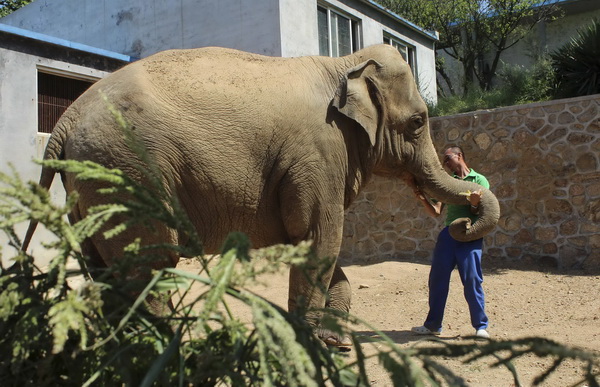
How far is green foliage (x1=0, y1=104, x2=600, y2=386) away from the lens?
1.19 m

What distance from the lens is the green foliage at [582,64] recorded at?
1622 cm

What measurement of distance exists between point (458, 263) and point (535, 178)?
465cm

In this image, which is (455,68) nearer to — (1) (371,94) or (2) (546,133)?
(2) (546,133)

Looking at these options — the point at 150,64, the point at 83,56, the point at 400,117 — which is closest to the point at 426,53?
the point at 83,56

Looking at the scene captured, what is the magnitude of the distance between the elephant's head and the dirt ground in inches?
57.6

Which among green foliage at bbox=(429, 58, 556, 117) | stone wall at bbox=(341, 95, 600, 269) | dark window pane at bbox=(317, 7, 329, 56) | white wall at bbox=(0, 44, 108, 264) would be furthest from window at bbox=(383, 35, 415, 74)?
white wall at bbox=(0, 44, 108, 264)

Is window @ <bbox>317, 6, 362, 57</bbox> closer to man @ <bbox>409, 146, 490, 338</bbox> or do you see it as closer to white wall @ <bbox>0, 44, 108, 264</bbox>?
white wall @ <bbox>0, 44, 108, 264</bbox>

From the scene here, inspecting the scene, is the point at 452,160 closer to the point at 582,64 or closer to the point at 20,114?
the point at 20,114

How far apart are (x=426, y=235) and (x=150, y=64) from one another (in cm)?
818

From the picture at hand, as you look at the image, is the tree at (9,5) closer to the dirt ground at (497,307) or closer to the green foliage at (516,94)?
the green foliage at (516,94)

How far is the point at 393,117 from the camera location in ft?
16.8

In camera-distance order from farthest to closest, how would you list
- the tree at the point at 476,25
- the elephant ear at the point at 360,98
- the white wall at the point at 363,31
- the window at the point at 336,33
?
the tree at the point at 476,25, the window at the point at 336,33, the white wall at the point at 363,31, the elephant ear at the point at 360,98

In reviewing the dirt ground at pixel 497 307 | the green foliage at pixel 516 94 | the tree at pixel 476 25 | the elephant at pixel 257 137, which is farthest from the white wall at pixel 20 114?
the tree at pixel 476 25

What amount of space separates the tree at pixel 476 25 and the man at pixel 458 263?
66.3ft
